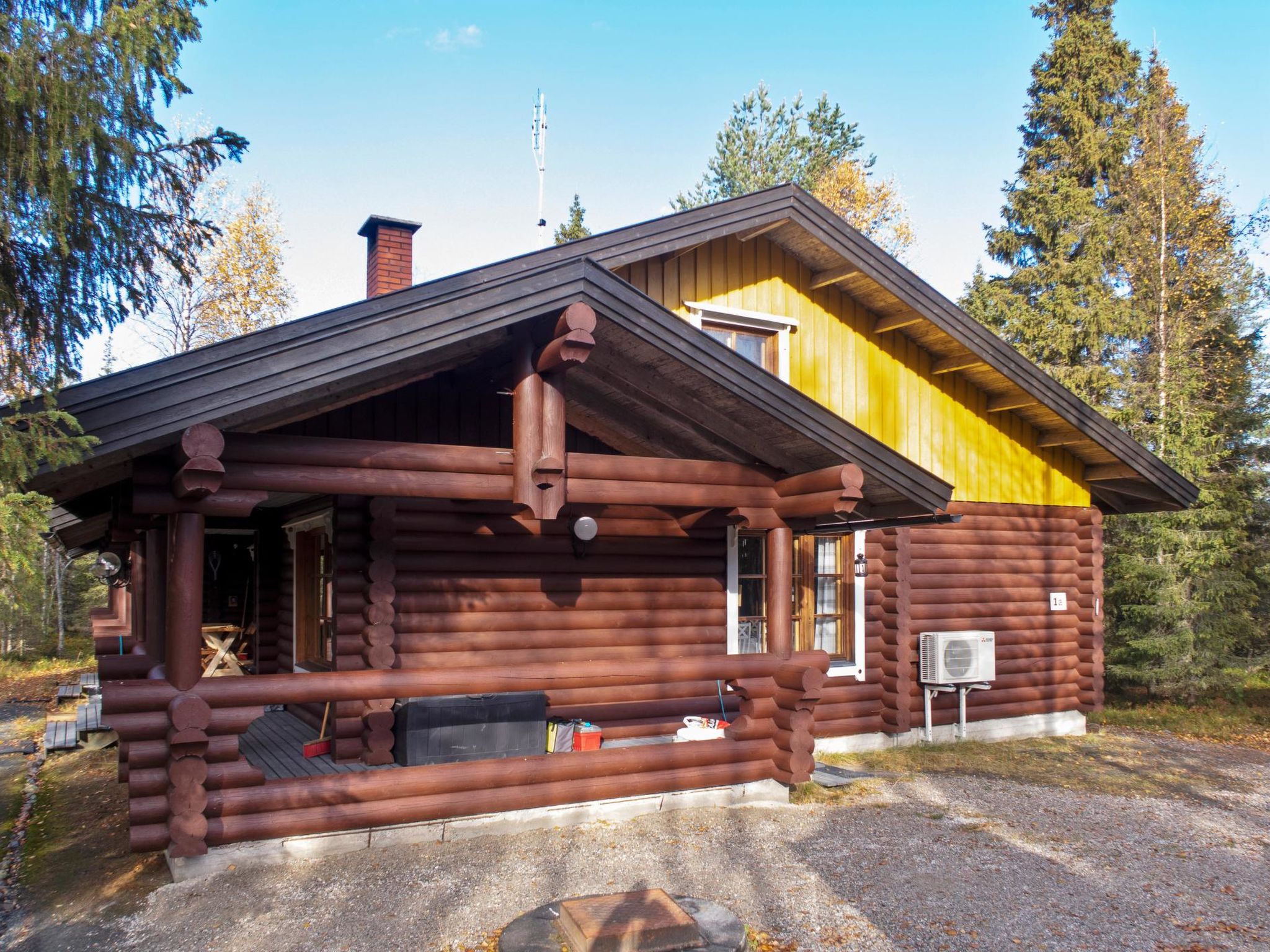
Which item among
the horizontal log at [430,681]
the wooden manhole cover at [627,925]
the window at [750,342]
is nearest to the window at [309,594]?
the horizontal log at [430,681]

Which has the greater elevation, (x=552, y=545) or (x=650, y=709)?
(x=552, y=545)

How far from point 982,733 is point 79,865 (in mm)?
9621

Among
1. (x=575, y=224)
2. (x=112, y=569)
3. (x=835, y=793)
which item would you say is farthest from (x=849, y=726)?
(x=575, y=224)

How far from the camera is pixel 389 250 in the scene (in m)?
10.6

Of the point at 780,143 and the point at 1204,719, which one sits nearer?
the point at 1204,719

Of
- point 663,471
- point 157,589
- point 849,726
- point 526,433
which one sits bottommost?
point 849,726

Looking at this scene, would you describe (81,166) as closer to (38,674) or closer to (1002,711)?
(1002,711)

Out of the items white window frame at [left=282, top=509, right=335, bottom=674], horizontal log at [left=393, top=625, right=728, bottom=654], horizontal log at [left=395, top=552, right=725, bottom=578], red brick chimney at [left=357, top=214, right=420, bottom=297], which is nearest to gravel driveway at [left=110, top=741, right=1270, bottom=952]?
horizontal log at [left=393, top=625, right=728, bottom=654]

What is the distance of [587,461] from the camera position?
7191 mm

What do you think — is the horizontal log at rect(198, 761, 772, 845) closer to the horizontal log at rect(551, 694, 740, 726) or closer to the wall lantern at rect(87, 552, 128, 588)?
the horizontal log at rect(551, 694, 740, 726)

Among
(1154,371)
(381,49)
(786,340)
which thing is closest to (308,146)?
(381,49)

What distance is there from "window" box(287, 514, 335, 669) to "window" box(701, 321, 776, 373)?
4.90 m

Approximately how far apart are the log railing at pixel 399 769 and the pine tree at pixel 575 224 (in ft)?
79.8

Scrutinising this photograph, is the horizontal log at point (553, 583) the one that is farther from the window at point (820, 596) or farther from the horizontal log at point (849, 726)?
the horizontal log at point (849, 726)
